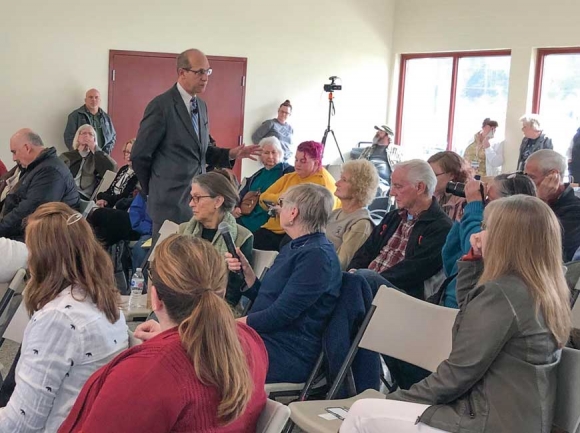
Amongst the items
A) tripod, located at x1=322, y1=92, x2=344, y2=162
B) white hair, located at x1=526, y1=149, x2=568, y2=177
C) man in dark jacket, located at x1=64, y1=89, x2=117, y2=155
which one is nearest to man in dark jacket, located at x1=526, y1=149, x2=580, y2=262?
white hair, located at x1=526, y1=149, x2=568, y2=177

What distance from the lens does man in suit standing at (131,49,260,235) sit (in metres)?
4.28

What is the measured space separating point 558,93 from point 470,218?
638 centimetres

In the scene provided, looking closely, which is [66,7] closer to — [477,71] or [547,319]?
[477,71]

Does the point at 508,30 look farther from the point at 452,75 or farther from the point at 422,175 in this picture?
the point at 422,175

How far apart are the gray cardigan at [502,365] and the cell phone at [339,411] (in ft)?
1.50

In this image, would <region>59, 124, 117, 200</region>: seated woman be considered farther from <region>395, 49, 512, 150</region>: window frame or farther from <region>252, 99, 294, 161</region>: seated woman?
<region>395, 49, 512, 150</region>: window frame

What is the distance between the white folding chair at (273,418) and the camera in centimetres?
170

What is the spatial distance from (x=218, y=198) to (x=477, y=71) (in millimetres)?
6975

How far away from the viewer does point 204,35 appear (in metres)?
9.28

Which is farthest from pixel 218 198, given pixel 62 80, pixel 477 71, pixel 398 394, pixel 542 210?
pixel 477 71

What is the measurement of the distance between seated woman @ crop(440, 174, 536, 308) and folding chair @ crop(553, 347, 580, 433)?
101 centimetres

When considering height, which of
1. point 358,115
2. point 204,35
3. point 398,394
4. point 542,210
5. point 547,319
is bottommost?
point 398,394

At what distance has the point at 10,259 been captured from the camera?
3.11 m

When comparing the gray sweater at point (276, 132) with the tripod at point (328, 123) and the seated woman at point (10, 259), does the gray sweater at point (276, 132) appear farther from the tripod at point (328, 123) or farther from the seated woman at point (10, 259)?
the seated woman at point (10, 259)
